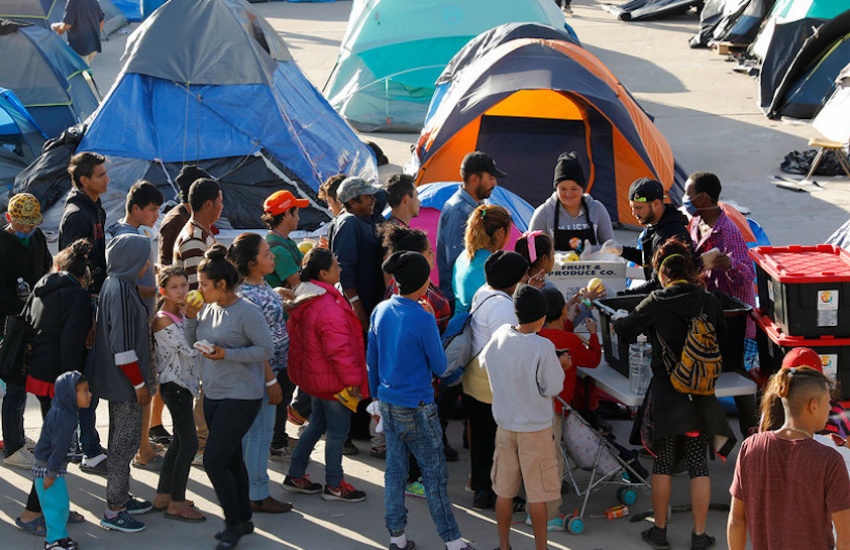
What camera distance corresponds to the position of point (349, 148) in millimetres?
12617

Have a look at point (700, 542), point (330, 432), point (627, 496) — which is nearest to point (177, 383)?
point (330, 432)

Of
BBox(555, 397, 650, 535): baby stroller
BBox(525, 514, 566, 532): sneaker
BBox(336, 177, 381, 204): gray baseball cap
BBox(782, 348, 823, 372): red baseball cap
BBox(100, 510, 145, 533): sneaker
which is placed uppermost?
BBox(336, 177, 381, 204): gray baseball cap

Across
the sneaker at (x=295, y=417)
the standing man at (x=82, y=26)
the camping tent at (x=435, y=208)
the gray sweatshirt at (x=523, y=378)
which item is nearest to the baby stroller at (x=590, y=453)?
the gray sweatshirt at (x=523, y=378)

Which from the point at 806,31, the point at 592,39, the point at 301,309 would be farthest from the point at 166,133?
the point at 592,39

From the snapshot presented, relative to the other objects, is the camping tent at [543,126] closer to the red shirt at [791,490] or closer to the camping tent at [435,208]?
the camping tent at [435,208]

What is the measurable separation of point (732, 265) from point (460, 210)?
164 cm

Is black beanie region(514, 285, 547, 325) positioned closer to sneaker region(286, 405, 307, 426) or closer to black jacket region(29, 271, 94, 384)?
black jacket region(29, 271, 94, 384)

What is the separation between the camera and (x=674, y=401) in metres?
5.74

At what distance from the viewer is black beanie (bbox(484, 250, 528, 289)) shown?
5.95 meters

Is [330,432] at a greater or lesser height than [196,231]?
lesser

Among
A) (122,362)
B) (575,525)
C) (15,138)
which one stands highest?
(122,362)

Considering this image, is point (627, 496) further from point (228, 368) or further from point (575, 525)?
point (228, 368)

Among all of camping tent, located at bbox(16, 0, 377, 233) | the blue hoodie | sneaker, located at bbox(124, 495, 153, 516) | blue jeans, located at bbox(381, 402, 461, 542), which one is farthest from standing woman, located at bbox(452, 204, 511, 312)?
camping tent, located at bbox(16, 0, 377, 233)

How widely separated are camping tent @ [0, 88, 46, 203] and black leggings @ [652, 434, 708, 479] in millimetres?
8746
